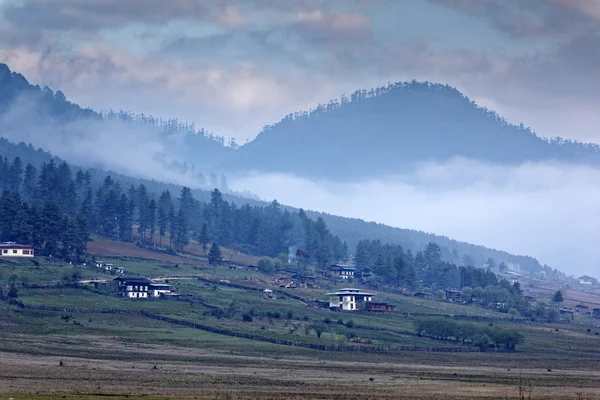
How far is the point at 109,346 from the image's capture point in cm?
12794

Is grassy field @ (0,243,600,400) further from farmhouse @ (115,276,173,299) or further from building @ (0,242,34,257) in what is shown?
building @ (0,242,34,257)

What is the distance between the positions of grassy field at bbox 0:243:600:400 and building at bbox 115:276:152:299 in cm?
371

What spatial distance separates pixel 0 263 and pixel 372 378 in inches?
3779

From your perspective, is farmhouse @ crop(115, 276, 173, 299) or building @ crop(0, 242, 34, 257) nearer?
farmhouse @ crop(115, 276, 173, 299)

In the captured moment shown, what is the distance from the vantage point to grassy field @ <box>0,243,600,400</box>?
94062 mm

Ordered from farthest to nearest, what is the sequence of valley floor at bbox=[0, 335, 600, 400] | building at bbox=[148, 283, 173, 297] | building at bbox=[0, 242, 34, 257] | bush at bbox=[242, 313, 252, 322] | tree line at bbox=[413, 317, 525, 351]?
building at bbox=[0, 242, 34, 257]
building at bbox=[148, 283, 173, 297]
bush at bbox=[242, 313, 252, 322]
tree line at bbox=[413, 317, 525, 351]
valley floor at bbox=[0, 335, 600, 400]

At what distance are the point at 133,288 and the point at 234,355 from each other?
2209 inches

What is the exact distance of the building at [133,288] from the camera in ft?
593

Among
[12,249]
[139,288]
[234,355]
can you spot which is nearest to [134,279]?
[139,288]

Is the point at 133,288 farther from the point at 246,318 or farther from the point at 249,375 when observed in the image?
the point at 249,375

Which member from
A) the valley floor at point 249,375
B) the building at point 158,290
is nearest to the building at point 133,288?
the building at point 158,290

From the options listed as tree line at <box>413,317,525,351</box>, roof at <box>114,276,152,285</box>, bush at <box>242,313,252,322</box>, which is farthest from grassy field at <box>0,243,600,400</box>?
roof at <box>114,276,152,285</box>

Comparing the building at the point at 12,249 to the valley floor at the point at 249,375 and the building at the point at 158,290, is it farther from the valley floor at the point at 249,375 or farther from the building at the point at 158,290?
the valley floor at the point at 249,375

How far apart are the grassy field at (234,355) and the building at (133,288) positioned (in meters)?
3.71
